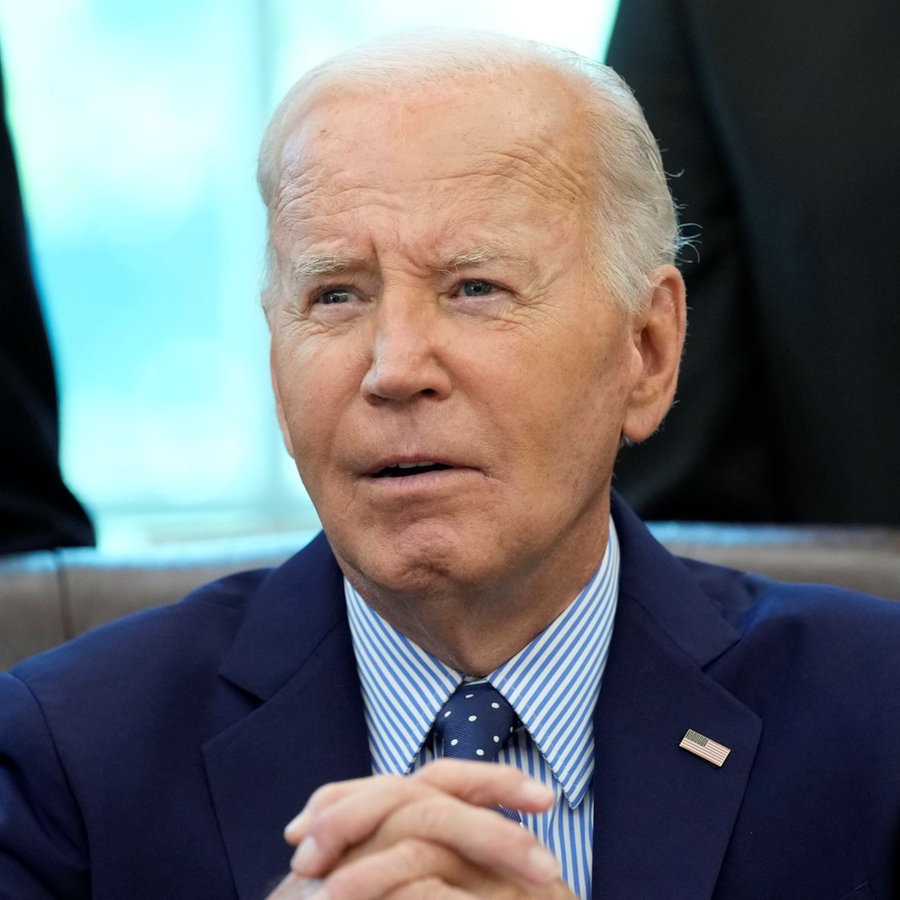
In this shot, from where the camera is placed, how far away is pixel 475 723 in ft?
6.66

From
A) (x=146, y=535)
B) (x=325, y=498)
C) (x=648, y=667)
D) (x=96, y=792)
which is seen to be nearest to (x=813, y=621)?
(x=648, y=667)

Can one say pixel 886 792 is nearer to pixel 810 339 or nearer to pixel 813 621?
pixel 813 621

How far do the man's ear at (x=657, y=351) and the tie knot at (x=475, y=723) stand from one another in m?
0.37

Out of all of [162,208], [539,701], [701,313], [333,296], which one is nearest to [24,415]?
[333,296]

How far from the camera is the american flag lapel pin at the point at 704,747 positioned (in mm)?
1966

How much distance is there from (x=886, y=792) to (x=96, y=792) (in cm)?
88

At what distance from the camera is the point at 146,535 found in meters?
4.56

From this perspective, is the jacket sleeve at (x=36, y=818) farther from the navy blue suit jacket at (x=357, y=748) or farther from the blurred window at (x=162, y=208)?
the blurred window at (x=162, y=208)

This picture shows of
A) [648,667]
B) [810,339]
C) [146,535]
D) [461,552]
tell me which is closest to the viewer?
[461,552]

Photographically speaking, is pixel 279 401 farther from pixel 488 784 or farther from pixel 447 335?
pixel 488 784

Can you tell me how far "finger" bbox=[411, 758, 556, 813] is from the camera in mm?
1658

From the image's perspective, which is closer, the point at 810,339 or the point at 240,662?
the point at 240,662

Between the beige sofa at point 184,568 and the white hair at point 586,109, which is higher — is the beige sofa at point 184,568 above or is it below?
below

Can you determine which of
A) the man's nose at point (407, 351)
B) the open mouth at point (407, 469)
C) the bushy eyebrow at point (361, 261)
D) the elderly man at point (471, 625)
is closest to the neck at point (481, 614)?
the elderly man at point (471, 625)
